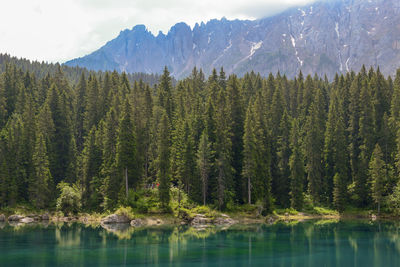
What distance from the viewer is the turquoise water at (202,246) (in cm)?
4094

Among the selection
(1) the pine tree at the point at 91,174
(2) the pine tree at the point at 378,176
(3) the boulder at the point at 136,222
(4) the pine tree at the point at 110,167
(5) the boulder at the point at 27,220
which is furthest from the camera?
(1) the pine tree at the point at 91,174

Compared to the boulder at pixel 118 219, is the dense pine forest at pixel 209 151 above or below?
above

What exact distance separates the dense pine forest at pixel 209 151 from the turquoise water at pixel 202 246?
14.6 meters

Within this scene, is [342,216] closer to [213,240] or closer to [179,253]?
[213,240]

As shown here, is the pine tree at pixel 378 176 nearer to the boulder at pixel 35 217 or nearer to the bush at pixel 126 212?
the bush at pixel 126 212

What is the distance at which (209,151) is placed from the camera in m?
81.3

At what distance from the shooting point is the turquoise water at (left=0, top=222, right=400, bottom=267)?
40.9 metres

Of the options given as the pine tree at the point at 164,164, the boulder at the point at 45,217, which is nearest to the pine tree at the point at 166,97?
the pine tree at the point at 164,164

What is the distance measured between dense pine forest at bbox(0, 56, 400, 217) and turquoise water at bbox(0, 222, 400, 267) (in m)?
14.6

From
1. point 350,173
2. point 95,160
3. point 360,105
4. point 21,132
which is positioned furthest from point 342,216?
point 21,132

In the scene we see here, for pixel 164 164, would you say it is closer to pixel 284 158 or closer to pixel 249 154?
pixel 249 154

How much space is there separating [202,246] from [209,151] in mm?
32934

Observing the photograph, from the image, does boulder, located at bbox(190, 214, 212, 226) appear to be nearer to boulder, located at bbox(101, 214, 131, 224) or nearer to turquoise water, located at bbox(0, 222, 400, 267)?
turquoise water, located at bbox(0, 222, 400, 267)

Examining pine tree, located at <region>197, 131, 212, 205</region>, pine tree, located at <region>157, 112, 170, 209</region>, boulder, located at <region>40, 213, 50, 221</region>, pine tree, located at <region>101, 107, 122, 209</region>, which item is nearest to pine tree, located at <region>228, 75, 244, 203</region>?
pine tree, located at <region>197, 131, 212, 205</region>
